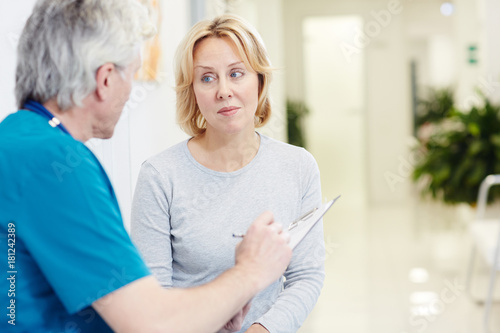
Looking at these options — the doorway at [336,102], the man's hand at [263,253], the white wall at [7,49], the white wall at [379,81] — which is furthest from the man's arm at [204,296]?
the white wall at [379,81]

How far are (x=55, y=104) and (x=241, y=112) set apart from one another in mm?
550

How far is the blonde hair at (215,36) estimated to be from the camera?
1.38m

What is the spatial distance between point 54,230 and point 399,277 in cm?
401

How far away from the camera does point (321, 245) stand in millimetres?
1459

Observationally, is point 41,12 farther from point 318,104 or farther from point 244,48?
point 318,104

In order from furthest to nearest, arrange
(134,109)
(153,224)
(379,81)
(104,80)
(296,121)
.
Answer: (379,81) < (296,121) < (134,109) < (153,224) < (104,80)

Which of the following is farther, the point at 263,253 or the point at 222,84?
the point at 222,84

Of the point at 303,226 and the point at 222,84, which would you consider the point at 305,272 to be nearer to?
the point at 303,226

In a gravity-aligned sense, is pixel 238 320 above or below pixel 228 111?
below

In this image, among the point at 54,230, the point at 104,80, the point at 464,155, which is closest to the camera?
the point at 54,230

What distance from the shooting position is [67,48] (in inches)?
35.5

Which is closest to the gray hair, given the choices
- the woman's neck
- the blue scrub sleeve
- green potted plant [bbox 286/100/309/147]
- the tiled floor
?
the blue scrub sleeve

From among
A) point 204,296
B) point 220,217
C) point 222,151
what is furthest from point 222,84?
point 204,296

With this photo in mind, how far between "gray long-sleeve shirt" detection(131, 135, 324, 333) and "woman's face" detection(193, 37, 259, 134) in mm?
114
